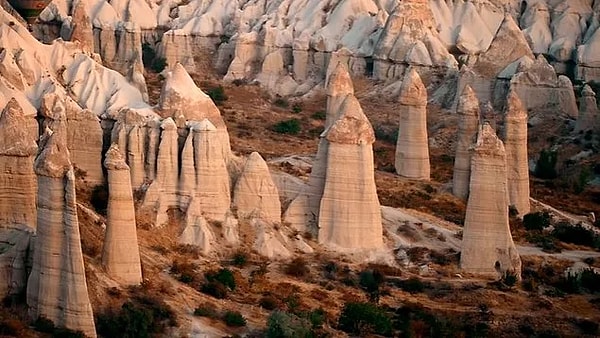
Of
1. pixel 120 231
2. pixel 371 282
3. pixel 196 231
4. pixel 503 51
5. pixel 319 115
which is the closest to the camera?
pixel 120 231

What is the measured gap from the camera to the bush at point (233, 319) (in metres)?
28.2

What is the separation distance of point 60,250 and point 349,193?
9627mm

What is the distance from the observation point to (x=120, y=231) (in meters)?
28.8

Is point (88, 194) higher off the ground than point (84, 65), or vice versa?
point (84, 65)

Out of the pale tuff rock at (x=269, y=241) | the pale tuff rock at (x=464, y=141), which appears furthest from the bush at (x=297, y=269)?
the pale tuff rock at (x=464, y=141)

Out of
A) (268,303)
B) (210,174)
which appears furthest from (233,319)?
(210,174)

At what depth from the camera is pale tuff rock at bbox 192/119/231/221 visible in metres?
33.8

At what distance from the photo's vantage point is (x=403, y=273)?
110 feet

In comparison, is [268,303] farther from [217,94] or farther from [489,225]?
[217,94]

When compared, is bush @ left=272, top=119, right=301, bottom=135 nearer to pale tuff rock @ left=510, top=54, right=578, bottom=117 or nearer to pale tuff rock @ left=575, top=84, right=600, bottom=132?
pale tuff rock @ left=510, top=54, right=578, bottom=117

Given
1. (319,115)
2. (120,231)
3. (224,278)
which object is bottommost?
(224,278)

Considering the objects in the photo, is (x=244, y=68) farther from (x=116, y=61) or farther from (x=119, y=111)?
(x=119, y=111)

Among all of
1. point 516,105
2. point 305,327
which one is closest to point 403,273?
point 305,327

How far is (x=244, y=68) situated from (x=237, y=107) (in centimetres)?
617
